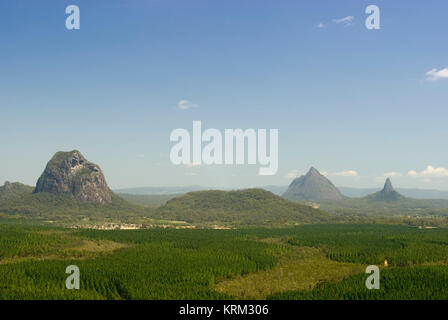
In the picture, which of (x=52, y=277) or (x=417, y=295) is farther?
(x=52, y=277)
